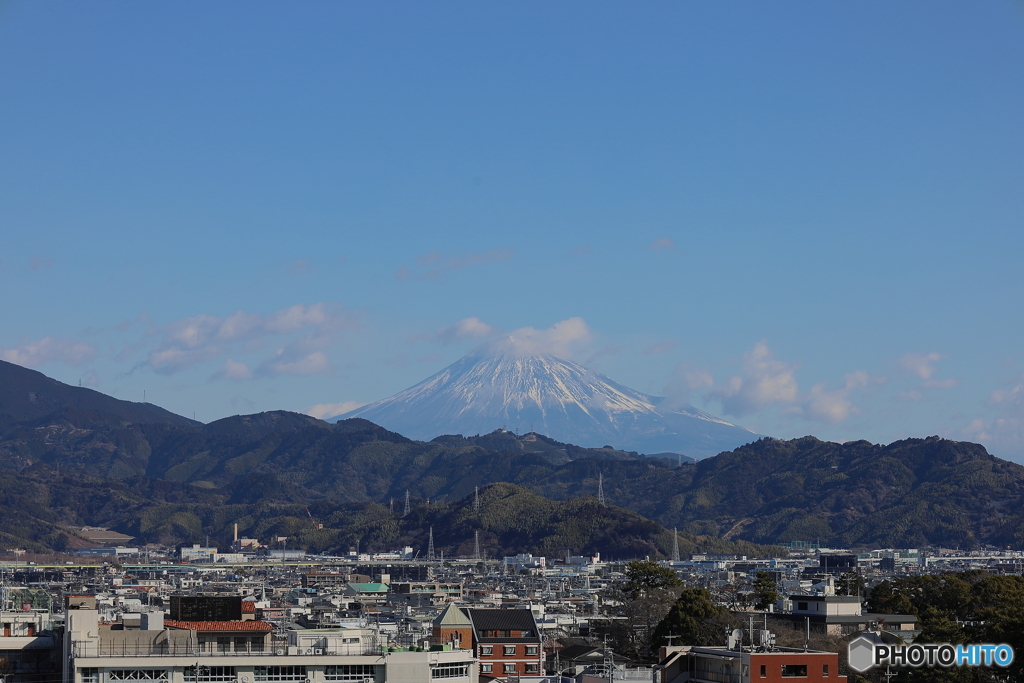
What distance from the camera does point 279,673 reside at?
41031 mm

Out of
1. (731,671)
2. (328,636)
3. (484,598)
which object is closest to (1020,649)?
(731,671)

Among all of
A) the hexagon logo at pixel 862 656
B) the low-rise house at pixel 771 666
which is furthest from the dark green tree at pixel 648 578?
the hexagon logo at pixel 862 656

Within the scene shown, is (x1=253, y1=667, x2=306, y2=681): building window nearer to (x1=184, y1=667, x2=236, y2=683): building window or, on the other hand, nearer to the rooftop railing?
the rooftop railing

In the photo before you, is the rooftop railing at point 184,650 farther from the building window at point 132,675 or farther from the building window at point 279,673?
the building window at point 132,675

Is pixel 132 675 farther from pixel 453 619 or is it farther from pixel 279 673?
pixel 453 619

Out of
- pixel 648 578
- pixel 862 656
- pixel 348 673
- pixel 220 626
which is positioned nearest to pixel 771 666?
pixel 862 656

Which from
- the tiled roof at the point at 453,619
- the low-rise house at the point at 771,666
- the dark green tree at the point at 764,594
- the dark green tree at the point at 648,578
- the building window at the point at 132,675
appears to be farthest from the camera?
the dark green tree at the point at 648,578

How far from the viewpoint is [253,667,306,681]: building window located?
1610 inches

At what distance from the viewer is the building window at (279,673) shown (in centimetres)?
4091

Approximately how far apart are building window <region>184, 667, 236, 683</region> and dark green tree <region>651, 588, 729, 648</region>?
2953 cm

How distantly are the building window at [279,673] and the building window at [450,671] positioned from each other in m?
3.48

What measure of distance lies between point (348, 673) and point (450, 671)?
2.85 metres

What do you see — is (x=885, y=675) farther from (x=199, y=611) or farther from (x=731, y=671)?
(x=199, y=611)

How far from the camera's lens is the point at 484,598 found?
490ft
